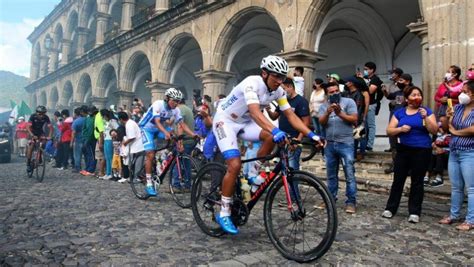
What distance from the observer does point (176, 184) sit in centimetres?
584

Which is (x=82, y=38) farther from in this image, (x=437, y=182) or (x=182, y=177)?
(x=437, y=182)

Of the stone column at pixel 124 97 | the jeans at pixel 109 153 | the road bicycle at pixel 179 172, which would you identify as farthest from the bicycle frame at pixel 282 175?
the stone column at pixel 124 97

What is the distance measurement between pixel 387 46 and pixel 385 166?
23.8 ft

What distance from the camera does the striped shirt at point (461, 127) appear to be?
171 inches

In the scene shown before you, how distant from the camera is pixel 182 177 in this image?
19.1ft

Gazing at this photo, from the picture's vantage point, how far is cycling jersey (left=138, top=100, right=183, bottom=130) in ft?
20.6

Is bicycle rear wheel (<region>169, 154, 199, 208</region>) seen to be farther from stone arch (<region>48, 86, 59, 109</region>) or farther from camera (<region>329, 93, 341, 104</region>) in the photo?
stone arch (<region>48, 86, 59, 109</region>)

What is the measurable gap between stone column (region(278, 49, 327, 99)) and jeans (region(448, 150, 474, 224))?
547cm

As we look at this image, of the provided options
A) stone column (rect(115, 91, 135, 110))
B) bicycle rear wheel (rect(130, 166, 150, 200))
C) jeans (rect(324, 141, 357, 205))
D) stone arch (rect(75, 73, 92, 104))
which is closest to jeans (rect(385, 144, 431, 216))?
jeans (rect(324, 141, 357, 205))

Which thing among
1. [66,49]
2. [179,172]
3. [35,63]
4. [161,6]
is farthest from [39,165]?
[35,63]

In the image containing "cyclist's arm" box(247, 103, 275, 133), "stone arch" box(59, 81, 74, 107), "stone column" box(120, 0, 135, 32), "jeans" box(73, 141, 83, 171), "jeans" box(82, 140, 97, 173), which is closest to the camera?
"cyclist's arm" box(247, 103, 275, 133)

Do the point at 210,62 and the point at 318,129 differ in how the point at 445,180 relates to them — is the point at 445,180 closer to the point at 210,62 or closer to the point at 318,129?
the point at 318,129

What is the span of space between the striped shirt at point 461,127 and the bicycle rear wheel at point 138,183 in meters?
4.93

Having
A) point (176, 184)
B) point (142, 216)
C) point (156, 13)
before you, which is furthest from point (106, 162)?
point (156, 13)
